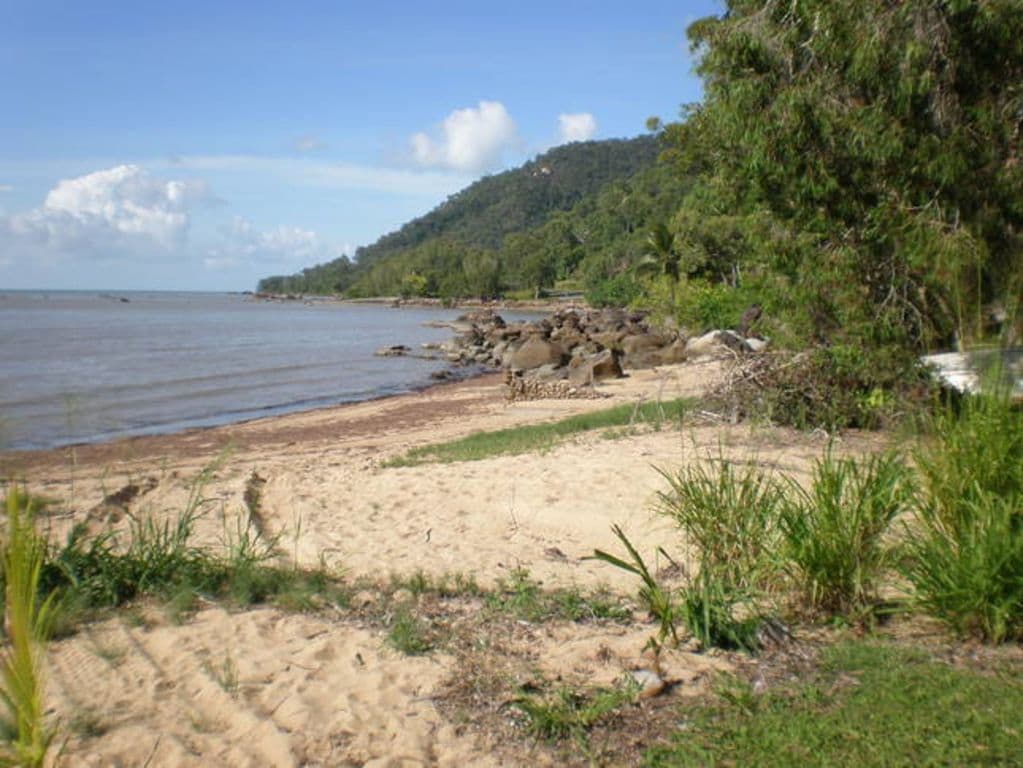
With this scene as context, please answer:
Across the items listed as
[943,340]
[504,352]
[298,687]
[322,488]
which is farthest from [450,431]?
[504,352]

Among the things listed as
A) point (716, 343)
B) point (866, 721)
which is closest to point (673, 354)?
point (716, 343)

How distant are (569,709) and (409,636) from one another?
1066 millimetres

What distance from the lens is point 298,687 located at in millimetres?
3746

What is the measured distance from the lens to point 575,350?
3203cm

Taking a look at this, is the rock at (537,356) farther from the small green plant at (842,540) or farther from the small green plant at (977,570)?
the small green plant at (977,570)

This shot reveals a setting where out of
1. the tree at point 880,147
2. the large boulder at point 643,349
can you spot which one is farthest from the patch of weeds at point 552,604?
the large boulder at point 643,349

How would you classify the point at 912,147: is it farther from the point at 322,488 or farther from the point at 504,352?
the point at 504,352

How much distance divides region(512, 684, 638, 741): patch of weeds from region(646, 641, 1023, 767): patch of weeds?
0.94 ft

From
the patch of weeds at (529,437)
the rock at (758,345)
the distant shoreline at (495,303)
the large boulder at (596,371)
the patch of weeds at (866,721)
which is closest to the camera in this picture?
the patch of weeds at (866,721)

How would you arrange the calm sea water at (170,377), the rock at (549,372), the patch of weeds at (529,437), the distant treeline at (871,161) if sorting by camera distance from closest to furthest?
the distant treeline at (871,161)
the patch of weeds at (529,437)
the calm sea water at (170,377)
the rock at (549,372)

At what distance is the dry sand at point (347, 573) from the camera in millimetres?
3336

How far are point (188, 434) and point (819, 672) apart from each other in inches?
637

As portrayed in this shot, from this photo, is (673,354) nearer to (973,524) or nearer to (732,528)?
(732,528)

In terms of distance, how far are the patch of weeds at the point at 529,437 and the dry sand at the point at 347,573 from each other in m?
0.50
